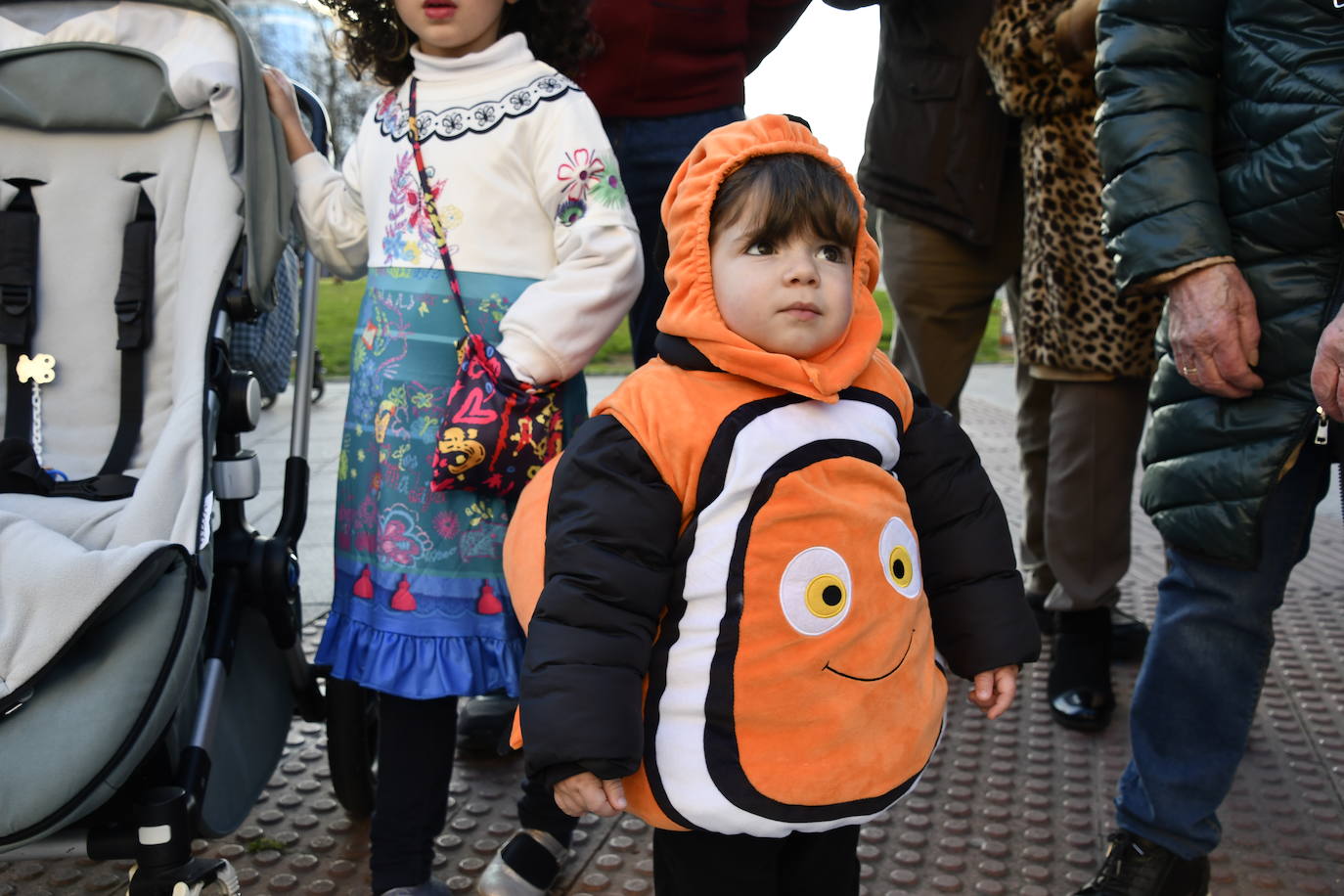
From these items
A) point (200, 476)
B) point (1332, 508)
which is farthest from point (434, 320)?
point (1332, 508)

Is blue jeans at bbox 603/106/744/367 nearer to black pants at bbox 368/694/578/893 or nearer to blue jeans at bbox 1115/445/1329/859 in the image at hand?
black pants at bbox 368/694/578/893

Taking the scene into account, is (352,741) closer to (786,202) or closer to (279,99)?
(279,99)

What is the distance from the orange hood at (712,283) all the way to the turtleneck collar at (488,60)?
0.61 meters

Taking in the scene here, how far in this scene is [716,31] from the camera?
97.9 inches

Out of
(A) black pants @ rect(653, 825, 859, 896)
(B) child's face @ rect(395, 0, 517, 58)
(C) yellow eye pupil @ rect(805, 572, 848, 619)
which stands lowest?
(A) black pants @ rect(653, 825, 859, 896)

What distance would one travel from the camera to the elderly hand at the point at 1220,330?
1.92 m

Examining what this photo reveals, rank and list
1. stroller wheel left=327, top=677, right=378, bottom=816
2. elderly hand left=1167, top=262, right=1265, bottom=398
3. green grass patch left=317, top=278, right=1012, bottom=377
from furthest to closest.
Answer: green grass patch left=317, top=278, right=1012, bottom=377 → stroller wheel left=327, top=677, right=378, bottom=816 → elderly hand left=1167, top=262, right=1265, bottom=398

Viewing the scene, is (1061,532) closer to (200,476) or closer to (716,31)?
(716,31)

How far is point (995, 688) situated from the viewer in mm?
1756

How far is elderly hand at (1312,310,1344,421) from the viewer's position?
69.1 inches

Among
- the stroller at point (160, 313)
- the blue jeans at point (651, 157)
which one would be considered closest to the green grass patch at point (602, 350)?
the blue jeans at point (651, 157)

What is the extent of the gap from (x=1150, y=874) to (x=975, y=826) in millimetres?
468

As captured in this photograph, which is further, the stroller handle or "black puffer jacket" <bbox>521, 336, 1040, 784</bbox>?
the stroller handle

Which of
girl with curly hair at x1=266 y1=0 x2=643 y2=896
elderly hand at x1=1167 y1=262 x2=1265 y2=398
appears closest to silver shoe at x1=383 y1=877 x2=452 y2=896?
girl with curly hair at x1=266 y1=0 x2=643 y2=896
